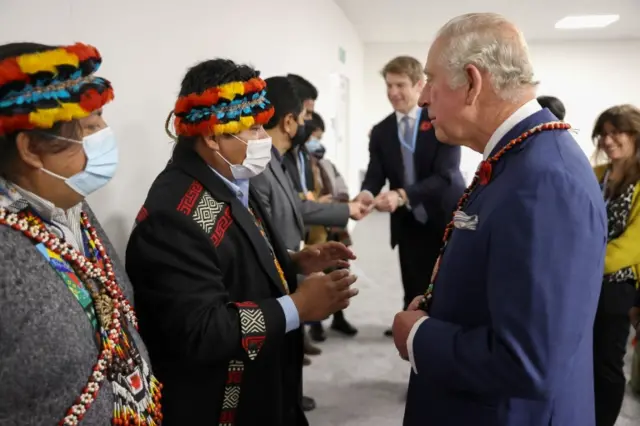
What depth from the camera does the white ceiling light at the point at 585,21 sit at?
23.2ft

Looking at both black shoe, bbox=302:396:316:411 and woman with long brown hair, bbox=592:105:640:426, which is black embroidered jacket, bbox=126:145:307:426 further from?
woman with long brown hair, bbox=592:105:640:426

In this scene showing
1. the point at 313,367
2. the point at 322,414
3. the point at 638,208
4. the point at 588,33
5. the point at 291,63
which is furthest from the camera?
the point at 588,33

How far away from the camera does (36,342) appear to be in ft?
3.01

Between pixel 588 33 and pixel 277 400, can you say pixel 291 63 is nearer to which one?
pixel 277 400

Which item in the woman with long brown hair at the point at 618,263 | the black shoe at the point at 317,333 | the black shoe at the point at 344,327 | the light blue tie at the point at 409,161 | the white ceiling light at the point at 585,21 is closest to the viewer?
the woman with long brown hair at the point at 618,263

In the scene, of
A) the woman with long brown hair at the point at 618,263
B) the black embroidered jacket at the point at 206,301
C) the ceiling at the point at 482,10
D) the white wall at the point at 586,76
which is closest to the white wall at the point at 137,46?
the black embroidered jacket at the point at 206,301

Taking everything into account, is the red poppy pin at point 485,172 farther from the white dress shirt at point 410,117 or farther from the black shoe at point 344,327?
the black shoe at point 344,327

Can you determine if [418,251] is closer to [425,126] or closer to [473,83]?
[425,126]

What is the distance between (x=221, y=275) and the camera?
4.49 feet

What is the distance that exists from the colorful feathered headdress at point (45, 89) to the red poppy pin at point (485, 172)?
817 millimetres

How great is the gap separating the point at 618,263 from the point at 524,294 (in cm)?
141

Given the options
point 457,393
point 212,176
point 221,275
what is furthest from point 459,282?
point 212,176

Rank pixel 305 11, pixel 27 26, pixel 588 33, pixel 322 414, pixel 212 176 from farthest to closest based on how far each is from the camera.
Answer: pixel 588 33 < pixel 305 11 < pixel 322 414 < pixel 212 176 < pixel 27 26

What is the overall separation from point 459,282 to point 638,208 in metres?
1.43
